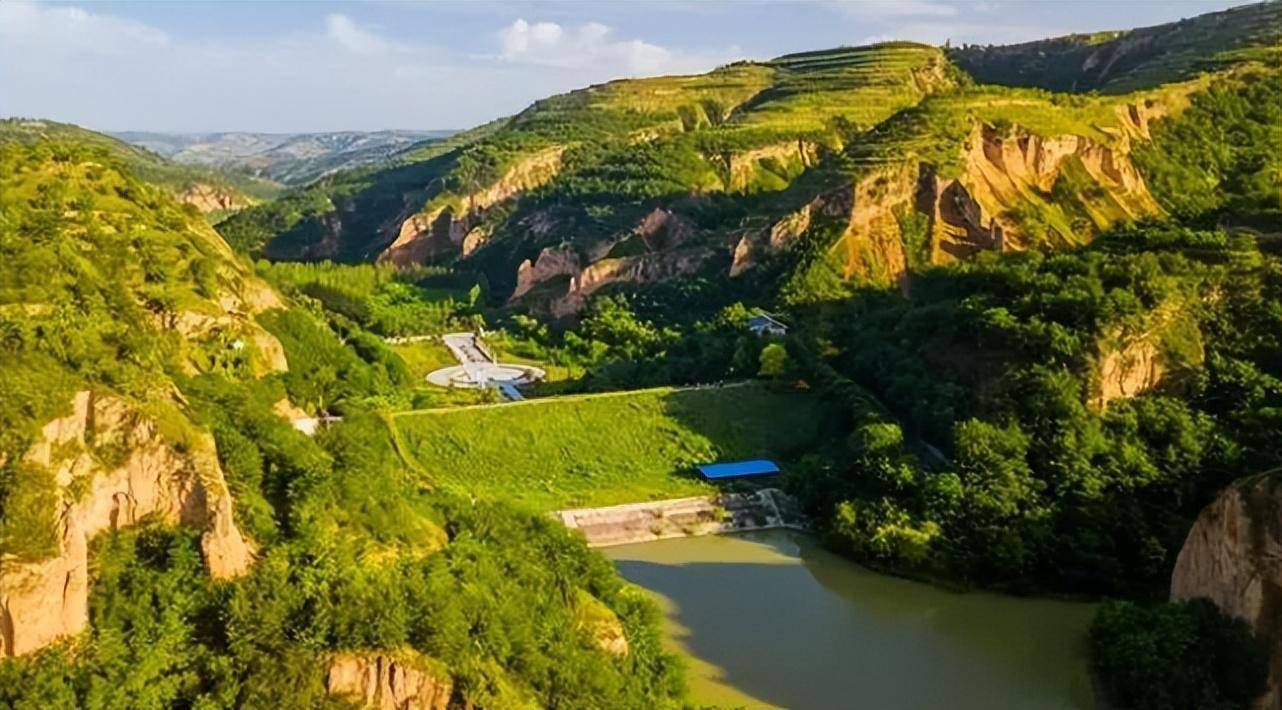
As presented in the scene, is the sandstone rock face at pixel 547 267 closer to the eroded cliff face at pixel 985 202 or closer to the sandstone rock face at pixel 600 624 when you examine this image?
the eroded cliff face at pixel 985 202

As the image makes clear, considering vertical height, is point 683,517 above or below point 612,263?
below

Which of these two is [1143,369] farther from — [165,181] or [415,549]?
[165,181]

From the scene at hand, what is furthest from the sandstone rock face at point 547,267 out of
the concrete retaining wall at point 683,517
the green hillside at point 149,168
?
the green hillside at point 149,168

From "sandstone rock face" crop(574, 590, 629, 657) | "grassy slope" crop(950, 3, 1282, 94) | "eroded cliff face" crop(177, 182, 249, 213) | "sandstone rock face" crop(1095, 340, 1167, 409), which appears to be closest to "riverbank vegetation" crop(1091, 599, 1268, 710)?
"sandstone rock face" crop(1095, 340, 1167, 409)

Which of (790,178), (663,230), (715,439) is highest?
(790,178)

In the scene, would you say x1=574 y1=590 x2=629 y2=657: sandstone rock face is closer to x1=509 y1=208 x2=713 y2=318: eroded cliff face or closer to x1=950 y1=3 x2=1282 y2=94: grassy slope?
x1=509 y1=208 x2=713 y2=318: eroded cliff face

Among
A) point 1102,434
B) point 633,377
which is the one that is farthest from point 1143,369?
point 633,377

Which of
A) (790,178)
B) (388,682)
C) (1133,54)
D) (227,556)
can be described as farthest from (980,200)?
(227,556)

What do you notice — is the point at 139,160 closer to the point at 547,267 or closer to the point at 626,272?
the point at 547,267
